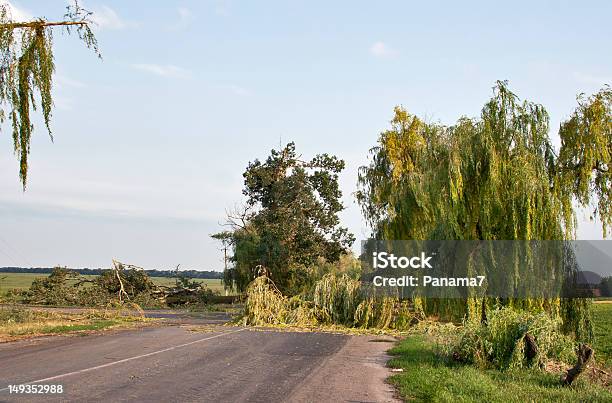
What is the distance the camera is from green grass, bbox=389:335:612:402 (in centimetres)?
919

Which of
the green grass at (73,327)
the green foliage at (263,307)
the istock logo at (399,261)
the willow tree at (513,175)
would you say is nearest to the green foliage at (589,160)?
the willow tree at (513,175)

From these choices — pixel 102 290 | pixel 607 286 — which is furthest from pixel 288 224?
pixel 607 286

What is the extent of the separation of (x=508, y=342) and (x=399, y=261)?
10.9 m

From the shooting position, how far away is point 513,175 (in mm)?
19391

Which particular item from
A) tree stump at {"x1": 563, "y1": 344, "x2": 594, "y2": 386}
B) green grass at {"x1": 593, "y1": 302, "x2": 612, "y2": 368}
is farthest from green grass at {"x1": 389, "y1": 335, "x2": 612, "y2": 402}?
green grass at {"x1": 593, "y1": 302, "x2": 612, "y2": 368}

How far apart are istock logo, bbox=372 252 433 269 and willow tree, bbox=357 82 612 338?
1040 millimetres

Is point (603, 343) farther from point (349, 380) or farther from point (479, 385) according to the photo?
point (349, 380)

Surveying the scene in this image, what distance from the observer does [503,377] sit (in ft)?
37.0

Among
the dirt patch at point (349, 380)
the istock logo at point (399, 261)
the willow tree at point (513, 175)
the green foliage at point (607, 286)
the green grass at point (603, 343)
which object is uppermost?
the willow tree at point (513, 175)

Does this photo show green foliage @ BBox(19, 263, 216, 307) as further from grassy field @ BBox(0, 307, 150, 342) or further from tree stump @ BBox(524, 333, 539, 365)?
tree stump @ BBox(524, 333, 539, 365)

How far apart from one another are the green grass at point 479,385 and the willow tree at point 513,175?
25.7 ft

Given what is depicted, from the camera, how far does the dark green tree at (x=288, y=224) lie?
37.7 m

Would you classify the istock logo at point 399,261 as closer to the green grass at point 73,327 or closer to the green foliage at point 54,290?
the green grass at point 73,327

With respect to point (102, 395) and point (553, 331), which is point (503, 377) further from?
point (102, 395)
